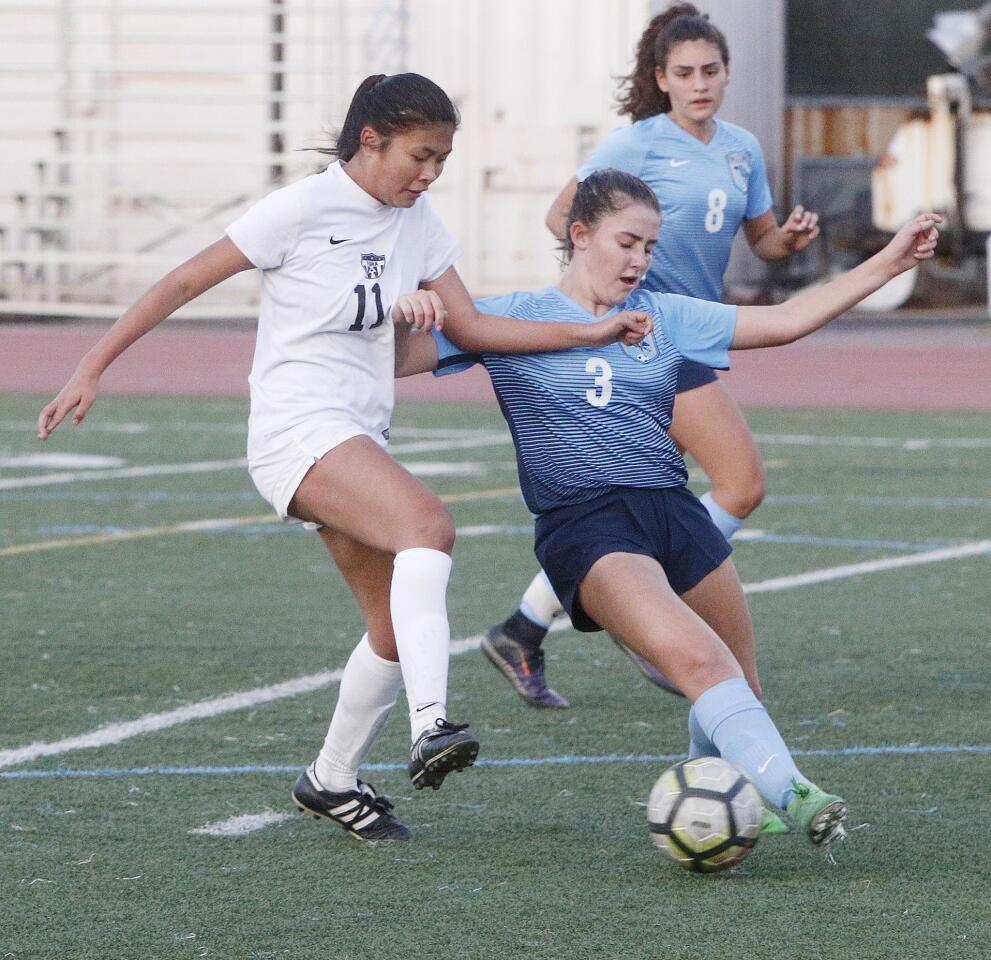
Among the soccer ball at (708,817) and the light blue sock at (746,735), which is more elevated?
the light blue sock at (746,735)

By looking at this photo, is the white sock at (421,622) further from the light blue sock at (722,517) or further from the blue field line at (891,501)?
the blue field line at (891,501)

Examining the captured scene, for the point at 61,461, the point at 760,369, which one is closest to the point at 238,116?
the point at 760,369

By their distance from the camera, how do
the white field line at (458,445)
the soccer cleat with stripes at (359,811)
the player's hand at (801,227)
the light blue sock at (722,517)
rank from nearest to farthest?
the soccer cleat with stripes at (359,811)
the player's hand at (801,227)
the light blue sock at (722,517)
the white field line at (458,445)

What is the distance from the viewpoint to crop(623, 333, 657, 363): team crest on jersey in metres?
4.77

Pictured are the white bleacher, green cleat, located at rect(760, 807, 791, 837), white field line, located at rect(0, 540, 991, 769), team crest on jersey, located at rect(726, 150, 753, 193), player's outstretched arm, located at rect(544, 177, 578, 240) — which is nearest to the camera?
green cleat, located at rect(760, 807, 791, 837)

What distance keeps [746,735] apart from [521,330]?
3.64 feet

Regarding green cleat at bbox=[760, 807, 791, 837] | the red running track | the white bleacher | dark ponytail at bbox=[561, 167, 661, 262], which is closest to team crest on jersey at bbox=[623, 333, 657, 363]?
dark ponytail at bbox=[561, 167, 661, 262]

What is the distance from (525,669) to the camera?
618cm

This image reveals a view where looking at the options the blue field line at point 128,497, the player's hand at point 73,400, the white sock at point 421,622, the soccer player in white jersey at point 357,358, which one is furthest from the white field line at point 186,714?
the blue field line at point 128,497

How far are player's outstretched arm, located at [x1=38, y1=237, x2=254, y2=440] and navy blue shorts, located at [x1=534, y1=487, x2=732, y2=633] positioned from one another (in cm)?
95

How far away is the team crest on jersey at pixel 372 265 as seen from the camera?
4.65m

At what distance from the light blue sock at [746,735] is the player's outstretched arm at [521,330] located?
2.82 ft

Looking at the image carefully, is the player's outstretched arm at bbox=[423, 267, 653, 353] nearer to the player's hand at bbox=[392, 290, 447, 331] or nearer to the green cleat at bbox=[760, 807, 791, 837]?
the player's hand at bbox=[392, 290, 447, 331]

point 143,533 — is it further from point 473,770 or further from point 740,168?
point 473,770
